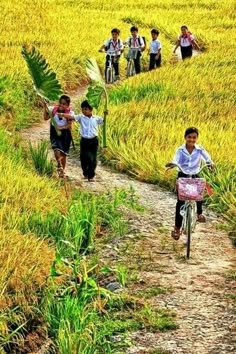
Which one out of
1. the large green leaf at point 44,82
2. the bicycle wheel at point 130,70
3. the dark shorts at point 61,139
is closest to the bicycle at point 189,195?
the large green leaf at point 44,82

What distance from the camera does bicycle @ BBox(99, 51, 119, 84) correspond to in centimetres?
1661

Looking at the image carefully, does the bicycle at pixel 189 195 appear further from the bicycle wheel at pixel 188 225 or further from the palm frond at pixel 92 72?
the palm frond at pixel 92 72

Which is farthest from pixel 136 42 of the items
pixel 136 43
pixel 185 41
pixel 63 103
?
pixel 63 103

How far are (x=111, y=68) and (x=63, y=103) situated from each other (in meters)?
7.23

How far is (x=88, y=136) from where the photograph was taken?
32.2 feet

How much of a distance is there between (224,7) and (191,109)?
20.6 metres

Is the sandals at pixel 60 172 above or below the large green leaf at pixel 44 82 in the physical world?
below

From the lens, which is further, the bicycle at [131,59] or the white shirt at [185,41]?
the white shirt at [185,41]

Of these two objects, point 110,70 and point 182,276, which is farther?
point 110,70

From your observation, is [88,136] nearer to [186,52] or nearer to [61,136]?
[61,136]

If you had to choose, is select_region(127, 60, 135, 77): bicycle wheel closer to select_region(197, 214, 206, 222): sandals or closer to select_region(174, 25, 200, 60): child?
select_region(174, 25, 200, 60): child

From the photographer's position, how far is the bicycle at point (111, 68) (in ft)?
54.5

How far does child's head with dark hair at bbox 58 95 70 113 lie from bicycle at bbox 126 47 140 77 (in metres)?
7.93

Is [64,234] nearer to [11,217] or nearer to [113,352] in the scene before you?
[11,217]
